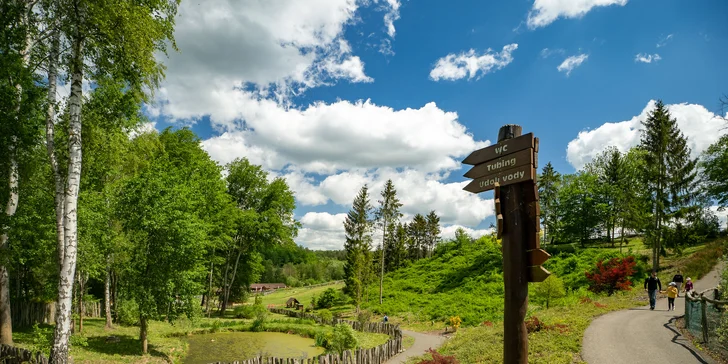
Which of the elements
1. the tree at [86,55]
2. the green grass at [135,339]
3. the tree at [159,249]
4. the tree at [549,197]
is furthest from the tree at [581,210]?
the tree at [86,55]

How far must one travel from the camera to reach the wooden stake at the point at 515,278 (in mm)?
5047

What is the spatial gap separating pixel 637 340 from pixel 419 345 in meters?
10.9

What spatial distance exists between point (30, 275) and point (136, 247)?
463 inches

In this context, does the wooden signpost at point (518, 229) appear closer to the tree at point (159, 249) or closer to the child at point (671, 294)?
the tree at point (159, 249)

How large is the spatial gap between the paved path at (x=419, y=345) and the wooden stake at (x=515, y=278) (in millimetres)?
12874

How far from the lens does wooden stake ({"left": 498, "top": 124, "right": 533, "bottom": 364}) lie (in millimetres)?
5047

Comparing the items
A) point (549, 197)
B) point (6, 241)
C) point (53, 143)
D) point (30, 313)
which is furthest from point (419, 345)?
point (549, 197)

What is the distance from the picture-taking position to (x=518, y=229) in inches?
200

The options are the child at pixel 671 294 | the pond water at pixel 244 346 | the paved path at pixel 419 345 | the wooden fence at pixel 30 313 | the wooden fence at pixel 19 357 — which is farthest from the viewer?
the wooden fence at pixel 30 313

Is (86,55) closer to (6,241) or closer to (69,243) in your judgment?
(69,243)

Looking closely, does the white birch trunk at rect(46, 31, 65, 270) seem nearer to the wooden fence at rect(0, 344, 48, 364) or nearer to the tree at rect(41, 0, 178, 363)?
the tree at rect(41, 0, 178, 363)

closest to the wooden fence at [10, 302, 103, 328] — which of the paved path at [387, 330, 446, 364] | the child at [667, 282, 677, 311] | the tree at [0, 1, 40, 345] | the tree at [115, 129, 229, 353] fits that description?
the tree at [115, 129, 229, 353]

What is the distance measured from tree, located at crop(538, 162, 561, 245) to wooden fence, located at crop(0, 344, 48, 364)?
55516 millimetres

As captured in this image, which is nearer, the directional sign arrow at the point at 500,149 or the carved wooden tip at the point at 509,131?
the directional sign arrow at the point at 500,149
